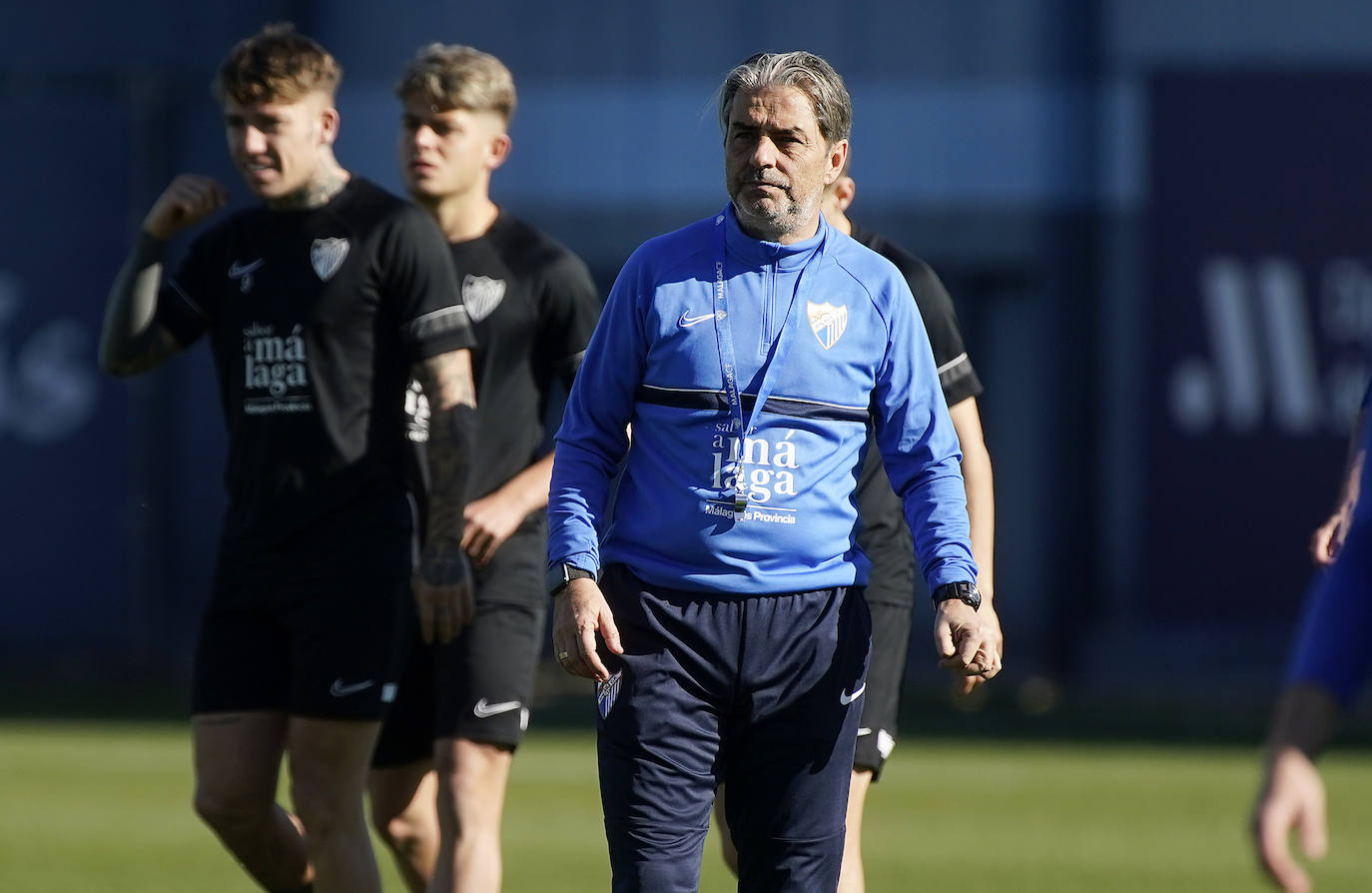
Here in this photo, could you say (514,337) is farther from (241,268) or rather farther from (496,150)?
(241,268)

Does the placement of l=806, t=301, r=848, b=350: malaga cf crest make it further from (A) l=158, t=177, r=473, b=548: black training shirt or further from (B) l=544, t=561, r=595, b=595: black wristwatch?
(A) l=158, t=177, r=473, b=548: black training shirt

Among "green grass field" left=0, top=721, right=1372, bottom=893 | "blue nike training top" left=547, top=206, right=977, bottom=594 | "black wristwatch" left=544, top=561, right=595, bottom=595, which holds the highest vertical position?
"blue nike training top" left=547, top=206, right=977, bottom=594

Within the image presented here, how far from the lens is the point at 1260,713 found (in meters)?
17.1

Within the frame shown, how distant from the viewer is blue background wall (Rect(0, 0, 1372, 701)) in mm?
18516

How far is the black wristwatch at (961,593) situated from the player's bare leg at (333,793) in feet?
6.03

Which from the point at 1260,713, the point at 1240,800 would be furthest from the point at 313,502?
the point at 1260,713

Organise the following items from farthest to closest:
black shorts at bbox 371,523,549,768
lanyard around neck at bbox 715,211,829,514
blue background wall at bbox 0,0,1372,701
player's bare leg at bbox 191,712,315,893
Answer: blue background wall at bbox 0,0,1372,701, black shorts at bbox 371,523,549,768, player's bare leg at bbox 191,712,315,893, lanyard around neck at bbox 715,211,829,514

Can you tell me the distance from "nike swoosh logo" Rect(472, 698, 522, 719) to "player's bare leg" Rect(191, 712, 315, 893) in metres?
0.60

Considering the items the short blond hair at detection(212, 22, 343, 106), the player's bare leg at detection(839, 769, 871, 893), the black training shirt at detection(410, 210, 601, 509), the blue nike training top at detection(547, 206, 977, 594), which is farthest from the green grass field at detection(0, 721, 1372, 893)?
the blue nike training top at detection(547, 206, 977, 594)

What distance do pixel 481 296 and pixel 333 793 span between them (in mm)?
1586

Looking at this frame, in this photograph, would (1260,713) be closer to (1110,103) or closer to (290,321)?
(1110,103)

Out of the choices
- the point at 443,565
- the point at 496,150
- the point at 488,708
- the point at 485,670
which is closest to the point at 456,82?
the point at 496,150

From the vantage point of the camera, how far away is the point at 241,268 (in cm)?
605

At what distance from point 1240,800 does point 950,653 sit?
7532 mm
